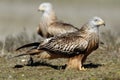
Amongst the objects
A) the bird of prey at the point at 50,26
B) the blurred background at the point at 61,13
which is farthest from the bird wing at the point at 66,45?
the blurred background at the point at 61,13

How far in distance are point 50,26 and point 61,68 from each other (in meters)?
3.14

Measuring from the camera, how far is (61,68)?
1453 centimetres

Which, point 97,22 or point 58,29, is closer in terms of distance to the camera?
point 97,22

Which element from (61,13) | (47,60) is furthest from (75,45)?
(61,13)

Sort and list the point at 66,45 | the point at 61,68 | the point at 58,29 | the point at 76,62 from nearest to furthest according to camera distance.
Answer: the point at 76,62
the point at 66,45
the point at 61,68
the point at 58,29

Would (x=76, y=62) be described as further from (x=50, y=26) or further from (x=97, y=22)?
(x=50, y=26)

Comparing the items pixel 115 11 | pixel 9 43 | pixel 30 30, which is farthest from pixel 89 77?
pixel 115 11

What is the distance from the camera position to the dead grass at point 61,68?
521 inches

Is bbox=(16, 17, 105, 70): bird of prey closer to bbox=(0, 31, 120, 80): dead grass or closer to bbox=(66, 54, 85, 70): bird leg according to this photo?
bbox=(66, 54, 85, 70): bird leg

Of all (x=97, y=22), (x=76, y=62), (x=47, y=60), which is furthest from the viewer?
(x=47, y=60)

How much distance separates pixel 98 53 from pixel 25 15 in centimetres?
1623

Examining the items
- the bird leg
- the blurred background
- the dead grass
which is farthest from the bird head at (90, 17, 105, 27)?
the blurred background

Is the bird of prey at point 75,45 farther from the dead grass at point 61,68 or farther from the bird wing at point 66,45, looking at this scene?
the dead grass at point 61,68

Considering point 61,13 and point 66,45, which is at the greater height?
point 61,13
